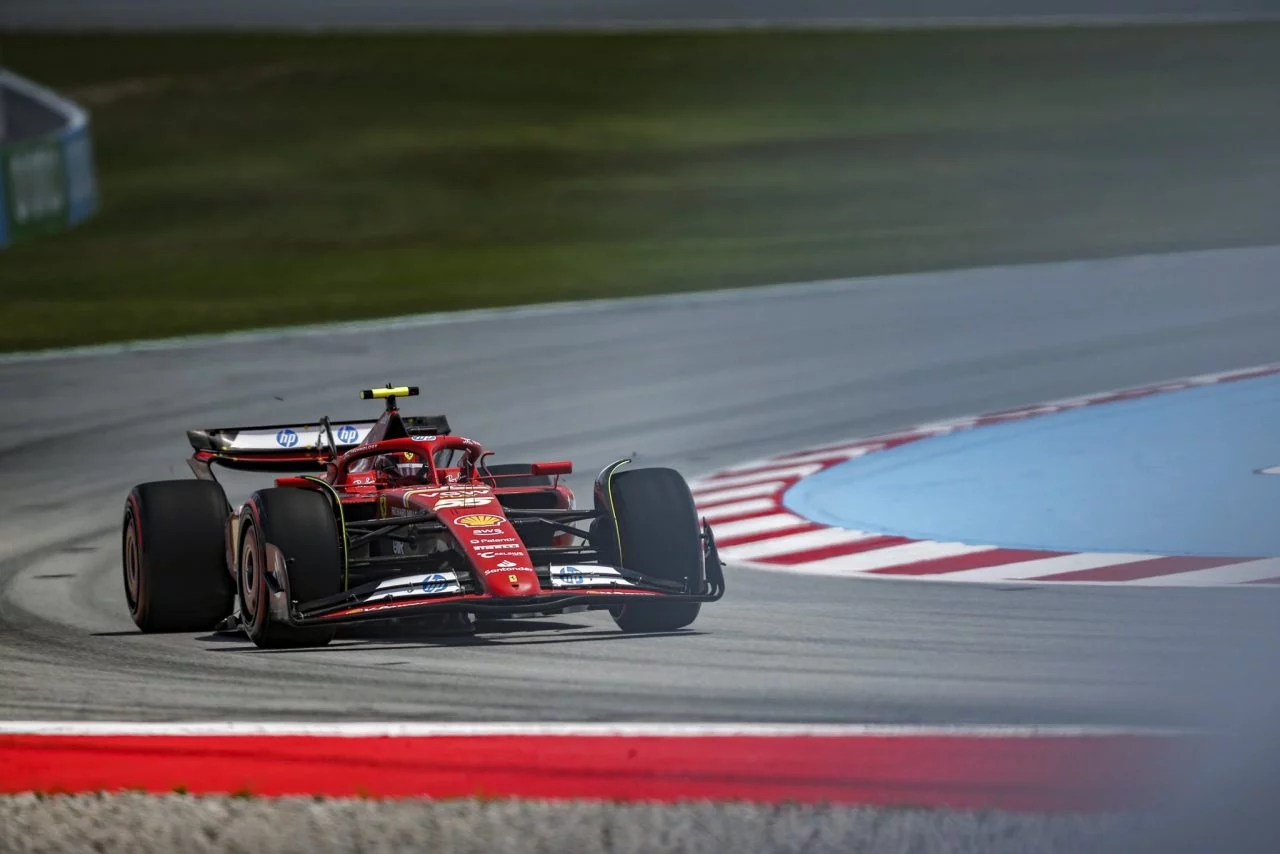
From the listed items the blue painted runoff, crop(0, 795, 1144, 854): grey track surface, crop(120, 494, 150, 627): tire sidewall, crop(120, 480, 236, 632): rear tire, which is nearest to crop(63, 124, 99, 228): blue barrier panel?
the blue painted runoff

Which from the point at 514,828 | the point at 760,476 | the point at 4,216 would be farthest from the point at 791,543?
the point at 4,216

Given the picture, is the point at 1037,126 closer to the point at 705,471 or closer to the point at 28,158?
the point at 28,158

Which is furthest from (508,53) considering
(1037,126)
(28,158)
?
(28,158)

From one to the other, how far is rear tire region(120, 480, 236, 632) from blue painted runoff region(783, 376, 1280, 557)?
3.79 m

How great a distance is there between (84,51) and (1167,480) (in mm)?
31738

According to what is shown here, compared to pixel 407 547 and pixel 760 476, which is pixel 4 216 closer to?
pixel 760 476

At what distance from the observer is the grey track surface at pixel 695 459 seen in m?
7.31

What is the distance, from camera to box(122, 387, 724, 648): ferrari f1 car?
316 inches

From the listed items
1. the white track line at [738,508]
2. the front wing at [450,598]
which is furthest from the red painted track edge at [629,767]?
the white track line at [738,508]

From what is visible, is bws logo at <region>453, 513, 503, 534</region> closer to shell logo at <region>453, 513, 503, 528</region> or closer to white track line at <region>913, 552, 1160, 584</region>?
shell logo at <region>453, 513, 503, 528</region>

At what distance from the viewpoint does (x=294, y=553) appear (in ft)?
26.4

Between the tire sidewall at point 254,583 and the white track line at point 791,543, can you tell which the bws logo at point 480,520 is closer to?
the tire sidewall at point 254,583

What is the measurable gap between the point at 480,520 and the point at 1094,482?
4991mm

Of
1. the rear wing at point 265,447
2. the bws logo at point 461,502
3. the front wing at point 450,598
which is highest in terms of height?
the rear wing at point 265,447
